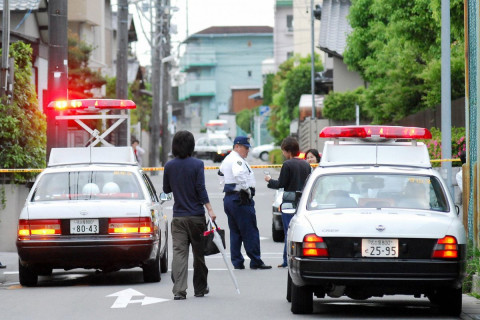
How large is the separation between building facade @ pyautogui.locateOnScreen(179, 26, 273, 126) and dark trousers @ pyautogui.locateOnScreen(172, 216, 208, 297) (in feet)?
416

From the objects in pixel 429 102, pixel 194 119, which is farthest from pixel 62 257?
pixel 194 119

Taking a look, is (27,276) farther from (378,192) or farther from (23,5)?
(23,5)

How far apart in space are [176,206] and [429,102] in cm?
2167

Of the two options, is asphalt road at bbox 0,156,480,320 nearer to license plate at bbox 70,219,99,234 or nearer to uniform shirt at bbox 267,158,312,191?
license plate at bbox 70,219,99,234

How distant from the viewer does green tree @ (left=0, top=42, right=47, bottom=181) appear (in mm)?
20922

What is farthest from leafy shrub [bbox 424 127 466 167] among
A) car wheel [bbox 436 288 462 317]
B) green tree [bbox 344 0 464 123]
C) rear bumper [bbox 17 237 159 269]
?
car wheel [bbox 436 288 462 317]

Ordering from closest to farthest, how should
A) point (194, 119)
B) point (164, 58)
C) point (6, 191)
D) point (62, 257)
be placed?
point (62, 257) → point (6, 191) → point (164, 58) → point (194, 119)

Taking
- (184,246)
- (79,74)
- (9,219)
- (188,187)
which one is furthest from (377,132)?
(79,74)

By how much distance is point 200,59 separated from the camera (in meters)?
141

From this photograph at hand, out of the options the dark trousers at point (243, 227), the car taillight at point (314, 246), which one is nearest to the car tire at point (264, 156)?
the dark trousers at point (243, 227)

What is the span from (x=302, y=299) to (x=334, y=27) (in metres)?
49.2

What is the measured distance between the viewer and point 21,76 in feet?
72.3

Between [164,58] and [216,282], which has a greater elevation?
[164,58]

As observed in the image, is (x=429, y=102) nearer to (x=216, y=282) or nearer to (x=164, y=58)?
(x=216, y=282)
